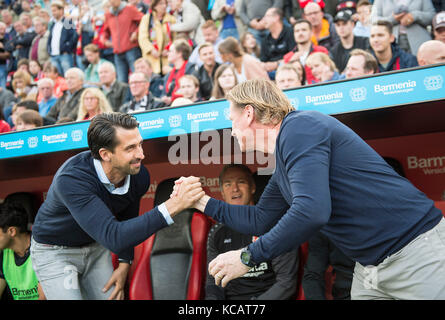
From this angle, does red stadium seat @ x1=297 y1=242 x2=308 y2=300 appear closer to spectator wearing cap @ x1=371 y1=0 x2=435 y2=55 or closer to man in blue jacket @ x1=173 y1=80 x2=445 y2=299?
man in blue jacket @ x1=173 y1=80 x2=445 y2=299

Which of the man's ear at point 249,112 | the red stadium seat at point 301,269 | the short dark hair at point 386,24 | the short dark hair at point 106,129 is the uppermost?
the short dark hair at point 386,24

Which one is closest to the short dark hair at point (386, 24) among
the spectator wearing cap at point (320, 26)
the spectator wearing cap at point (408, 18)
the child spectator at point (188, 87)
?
the spectator wearing cap at point (408, 18)

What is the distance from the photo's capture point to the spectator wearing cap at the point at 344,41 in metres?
5.56

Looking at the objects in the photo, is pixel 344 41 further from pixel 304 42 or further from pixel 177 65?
pixel 177 65

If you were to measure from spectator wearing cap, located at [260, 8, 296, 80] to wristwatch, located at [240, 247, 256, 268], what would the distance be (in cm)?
453

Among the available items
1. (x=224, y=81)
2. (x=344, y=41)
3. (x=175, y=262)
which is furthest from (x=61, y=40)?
(x=175, y=262)

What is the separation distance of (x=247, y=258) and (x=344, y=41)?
14.3ft

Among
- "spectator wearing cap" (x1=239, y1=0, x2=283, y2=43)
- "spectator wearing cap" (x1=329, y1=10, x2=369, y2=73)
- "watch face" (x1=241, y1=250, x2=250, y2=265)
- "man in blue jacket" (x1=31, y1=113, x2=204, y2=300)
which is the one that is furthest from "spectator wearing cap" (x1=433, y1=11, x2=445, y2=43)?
"watch face" (x1=241, y1=250, x2=250, y2=265)

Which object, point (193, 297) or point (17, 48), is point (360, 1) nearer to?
point (193, 297)

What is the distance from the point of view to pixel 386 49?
16.6ft

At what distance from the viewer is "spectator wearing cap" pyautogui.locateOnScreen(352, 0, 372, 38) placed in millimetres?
5777

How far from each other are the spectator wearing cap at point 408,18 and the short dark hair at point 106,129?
367 centimetres

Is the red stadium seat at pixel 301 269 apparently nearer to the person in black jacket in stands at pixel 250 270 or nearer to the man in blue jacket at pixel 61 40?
the person in black jacket in stands at pixel 250 270

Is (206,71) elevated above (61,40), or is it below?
below
